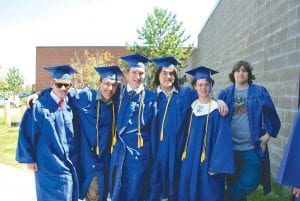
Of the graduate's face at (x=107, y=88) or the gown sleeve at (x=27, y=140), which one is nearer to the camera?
the gown sleeve at (x=27, y=140)

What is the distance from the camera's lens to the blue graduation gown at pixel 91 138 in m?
3.98

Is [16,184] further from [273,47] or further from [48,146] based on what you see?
[273,47]

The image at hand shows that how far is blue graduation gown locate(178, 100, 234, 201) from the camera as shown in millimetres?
3775

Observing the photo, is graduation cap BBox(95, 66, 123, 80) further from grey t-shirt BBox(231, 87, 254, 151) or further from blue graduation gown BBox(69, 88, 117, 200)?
grey t-shirt BBox(231, 87, 254, 151)

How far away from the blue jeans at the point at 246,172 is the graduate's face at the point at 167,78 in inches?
39.5

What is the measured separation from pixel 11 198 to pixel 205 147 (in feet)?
10.2

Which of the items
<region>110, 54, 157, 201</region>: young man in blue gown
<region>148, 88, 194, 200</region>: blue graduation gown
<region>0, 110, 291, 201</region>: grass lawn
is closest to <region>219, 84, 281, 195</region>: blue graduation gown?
<region>148, 88, 194, 200</region>: blue graduation gown

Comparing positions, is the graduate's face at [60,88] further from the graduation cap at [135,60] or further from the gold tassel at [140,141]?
the gold tassel at [140,141]

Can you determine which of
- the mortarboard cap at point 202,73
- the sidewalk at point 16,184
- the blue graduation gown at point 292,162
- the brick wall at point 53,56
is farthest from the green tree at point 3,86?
the blue graduation gown at point 292,162

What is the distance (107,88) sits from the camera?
13.0ft

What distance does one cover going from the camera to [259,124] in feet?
13.1

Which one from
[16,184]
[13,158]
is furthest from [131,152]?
[13,158]

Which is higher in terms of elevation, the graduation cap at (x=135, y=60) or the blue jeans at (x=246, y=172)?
the graduation cap at (x=135, y=60)

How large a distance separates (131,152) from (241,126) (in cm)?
118
